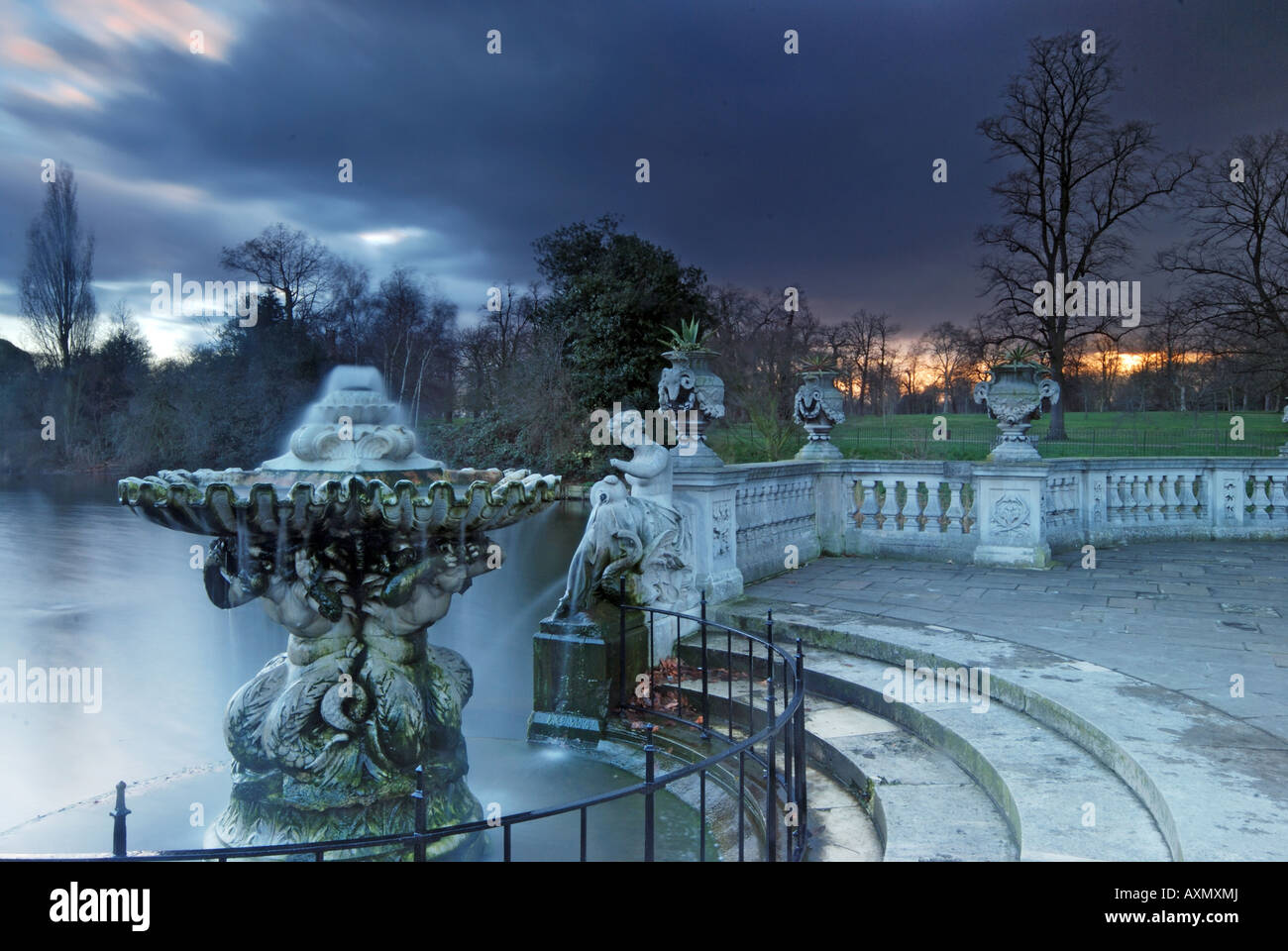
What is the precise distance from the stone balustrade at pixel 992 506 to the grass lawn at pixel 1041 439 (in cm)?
745

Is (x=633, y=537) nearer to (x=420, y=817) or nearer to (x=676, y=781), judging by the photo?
(x=676, y=781)

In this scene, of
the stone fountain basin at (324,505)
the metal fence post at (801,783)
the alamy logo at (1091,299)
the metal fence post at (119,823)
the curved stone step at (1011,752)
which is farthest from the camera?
the alamy logo at (1091,299)

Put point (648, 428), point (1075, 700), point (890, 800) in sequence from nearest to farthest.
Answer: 1. point (890, 800)
2. point (1075, 700)
3. point (648, 428)

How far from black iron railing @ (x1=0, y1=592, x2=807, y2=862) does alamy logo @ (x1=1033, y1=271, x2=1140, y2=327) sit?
769 inches

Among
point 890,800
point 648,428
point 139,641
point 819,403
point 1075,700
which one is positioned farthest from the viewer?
point 139,641

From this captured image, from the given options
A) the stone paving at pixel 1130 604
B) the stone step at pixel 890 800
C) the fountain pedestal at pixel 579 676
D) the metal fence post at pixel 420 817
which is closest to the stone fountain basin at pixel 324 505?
the metal fence post at pixel 420 817

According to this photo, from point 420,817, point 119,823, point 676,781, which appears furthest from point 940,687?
point 119,823

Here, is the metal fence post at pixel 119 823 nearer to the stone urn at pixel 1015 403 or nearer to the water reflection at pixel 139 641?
the water reflection at pixel 139 641

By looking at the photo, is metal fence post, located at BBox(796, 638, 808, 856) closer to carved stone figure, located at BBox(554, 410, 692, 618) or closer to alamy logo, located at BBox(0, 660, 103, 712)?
carved stone figure, located at BBox(554, 410, 692, 618)

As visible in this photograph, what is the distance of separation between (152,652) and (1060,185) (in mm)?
25358

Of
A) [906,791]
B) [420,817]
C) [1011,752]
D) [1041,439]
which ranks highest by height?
[1041,439]

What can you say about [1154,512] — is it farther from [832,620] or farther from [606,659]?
[606,659]

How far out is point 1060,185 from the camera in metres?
24.9
